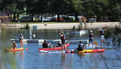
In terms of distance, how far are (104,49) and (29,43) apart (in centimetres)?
1103

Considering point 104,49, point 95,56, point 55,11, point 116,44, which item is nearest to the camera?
point 116,44

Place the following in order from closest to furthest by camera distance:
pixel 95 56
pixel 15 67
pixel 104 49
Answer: pixel 15 67 → pixel 95 56 → pixel 104 49

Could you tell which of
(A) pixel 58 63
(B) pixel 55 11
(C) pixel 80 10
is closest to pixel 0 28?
(C) pixel 80 10

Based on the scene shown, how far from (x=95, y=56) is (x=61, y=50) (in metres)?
3.77

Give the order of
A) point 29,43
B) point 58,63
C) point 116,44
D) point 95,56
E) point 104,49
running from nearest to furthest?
point 116,44 → point 58,63 → point 95,56 → point 104,49 → point 29,43

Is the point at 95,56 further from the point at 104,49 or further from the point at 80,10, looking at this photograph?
the point at 80,10

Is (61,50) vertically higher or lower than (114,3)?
lower

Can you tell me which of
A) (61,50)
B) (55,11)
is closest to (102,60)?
(61,50)

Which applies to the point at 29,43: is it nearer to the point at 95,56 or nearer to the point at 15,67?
the point at 95,56

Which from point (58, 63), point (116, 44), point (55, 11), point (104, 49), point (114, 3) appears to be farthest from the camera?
point (55, 11)

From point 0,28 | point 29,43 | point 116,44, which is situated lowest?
point 29,43

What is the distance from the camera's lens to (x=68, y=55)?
28312mm

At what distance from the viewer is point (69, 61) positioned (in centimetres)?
2528

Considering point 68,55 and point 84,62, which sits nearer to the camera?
point 84,62
